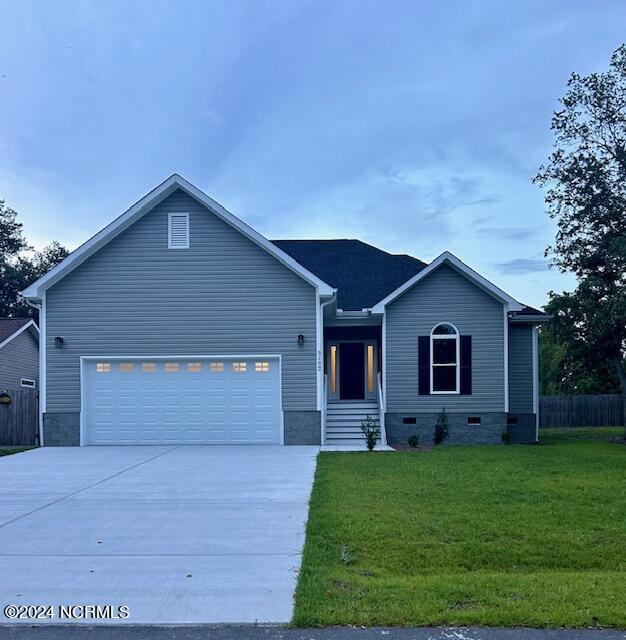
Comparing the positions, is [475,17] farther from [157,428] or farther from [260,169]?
[157,428]

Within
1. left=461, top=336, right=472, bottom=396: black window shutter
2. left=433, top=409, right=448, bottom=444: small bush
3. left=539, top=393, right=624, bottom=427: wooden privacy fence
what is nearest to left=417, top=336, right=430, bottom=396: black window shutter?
left=433, top=409, right=448, bottom=444: small bush

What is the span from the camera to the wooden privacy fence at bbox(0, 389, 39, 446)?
55.1ft

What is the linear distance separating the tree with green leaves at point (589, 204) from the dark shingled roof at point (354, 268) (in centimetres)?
479

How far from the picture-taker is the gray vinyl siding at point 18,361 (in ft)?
78.3

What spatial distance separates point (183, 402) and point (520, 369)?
9.54 metres

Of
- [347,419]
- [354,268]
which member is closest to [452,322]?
[347,419]

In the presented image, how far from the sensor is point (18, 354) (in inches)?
989

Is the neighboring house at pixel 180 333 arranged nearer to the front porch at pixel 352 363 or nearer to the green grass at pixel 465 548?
the front porch at pixel 352 363

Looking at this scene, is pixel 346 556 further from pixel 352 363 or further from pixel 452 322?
pixel 352 363

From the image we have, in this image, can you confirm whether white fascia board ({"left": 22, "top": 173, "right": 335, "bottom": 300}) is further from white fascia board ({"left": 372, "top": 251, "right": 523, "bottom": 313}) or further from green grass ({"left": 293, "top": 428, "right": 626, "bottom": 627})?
green grass ({"left": 293, "top": 428, "right": 626, "bottom": 627})

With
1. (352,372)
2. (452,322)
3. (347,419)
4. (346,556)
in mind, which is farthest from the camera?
(352,372)

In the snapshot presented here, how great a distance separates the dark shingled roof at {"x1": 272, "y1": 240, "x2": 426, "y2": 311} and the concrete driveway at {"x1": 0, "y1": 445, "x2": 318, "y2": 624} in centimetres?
741

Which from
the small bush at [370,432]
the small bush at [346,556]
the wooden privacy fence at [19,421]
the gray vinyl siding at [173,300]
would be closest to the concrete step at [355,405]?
the small bush at [370,432]

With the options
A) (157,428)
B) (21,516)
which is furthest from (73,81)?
(21,516)
